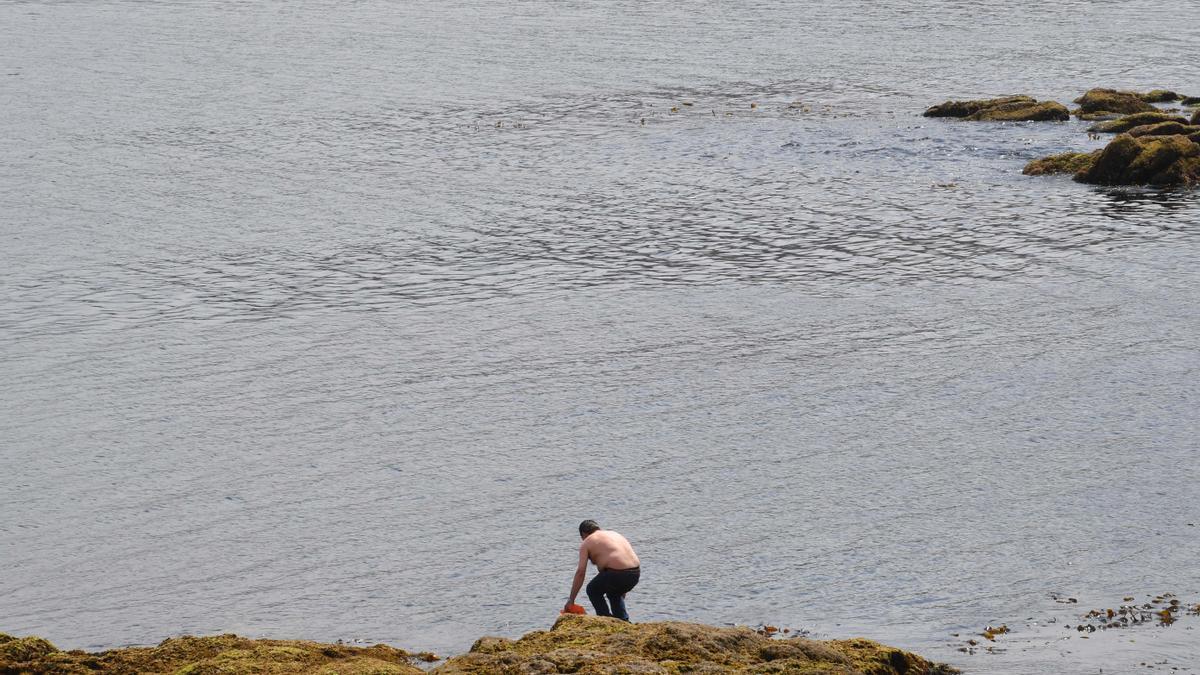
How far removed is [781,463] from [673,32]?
36760 mm

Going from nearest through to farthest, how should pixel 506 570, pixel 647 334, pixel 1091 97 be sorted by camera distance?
pixel 506 570 < pixel 647 334 < pixel 1091 97

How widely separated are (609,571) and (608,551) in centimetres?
20

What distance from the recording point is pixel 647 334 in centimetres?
2361

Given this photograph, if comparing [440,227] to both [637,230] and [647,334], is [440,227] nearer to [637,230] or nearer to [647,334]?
[637,230]

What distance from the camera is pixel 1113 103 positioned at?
3856cm

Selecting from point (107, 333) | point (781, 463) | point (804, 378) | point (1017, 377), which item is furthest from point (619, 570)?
point (107, 333)

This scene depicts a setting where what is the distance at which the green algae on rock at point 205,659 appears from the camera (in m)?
11.6

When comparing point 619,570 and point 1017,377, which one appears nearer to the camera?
point 619,570

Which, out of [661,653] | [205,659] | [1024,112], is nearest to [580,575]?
[661,653]

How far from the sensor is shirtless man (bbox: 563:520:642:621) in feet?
43.8

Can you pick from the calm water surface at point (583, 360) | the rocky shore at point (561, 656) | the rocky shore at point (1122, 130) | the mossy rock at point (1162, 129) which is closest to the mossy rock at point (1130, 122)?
Result: the rocky shore at point (1122, 130)

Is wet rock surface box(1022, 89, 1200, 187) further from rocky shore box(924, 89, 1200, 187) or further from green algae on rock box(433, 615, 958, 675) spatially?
green algae on rock box(433, 615, 958, 675)

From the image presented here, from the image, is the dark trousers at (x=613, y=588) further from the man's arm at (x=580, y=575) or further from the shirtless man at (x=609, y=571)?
the man's arm at (x=580, y=575)

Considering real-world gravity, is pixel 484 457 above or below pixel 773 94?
below
